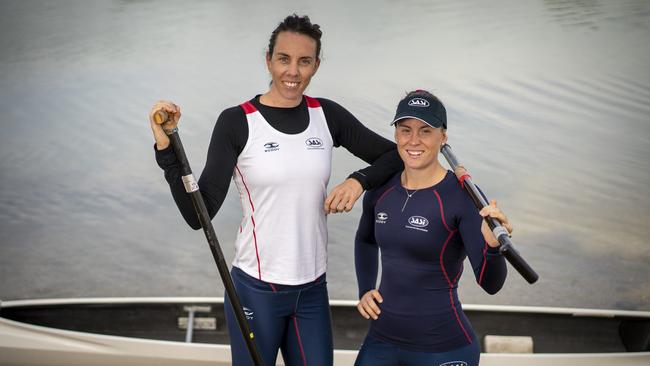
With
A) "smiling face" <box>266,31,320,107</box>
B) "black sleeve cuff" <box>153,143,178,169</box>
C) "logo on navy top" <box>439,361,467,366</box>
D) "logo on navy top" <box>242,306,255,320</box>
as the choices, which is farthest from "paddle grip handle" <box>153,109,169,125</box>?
"logo on navy top" <box>439,361,467,366</box>

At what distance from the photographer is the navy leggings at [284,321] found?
2234 millimetres

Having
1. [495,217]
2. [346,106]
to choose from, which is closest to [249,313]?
[495,217]

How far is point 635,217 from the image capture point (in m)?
8.77

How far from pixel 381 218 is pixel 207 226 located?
53cm

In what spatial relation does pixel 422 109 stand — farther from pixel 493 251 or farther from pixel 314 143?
pixel 493 251

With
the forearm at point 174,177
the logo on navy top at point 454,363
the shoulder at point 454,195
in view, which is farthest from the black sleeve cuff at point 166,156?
the logo on navy top at point 454,363

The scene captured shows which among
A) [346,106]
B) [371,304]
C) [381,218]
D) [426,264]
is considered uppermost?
[381,218]

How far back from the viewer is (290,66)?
2.17 meters

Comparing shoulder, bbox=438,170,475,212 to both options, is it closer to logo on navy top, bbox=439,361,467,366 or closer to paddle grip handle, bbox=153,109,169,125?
logo on navy top, bbox=439,361,467,366

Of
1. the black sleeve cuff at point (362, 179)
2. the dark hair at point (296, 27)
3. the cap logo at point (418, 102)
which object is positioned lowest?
→ the black sleeve cuff at point (362, 179)

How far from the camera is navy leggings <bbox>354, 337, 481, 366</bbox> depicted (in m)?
2.14

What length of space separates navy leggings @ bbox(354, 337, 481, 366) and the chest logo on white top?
0.35 meters

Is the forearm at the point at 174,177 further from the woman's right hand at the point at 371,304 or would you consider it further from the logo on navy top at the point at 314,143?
the woman's right hand at the point at 371,304

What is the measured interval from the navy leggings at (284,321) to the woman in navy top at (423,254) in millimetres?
153
